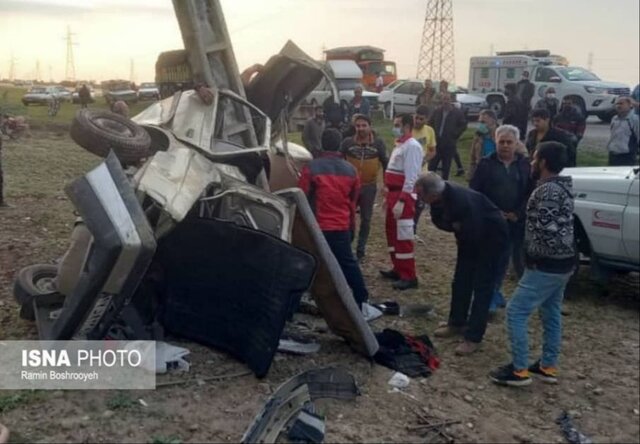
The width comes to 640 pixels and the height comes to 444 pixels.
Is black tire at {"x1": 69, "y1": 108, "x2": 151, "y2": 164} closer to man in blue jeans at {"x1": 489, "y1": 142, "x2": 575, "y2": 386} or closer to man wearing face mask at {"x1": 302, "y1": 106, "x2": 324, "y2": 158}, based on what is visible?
man in blue jeans at {"x1": 489, "y1": 142, "x2": 575, "y2": 386}

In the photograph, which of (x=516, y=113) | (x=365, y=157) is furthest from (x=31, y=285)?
(x=516, y=113)

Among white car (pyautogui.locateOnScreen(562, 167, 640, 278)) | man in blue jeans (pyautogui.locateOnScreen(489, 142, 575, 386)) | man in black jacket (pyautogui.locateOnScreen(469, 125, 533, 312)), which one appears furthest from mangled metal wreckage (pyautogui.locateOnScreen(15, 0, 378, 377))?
white car (pyautogui.locateOnScreen(562, 167, 640, 278))

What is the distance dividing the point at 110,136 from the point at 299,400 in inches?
113

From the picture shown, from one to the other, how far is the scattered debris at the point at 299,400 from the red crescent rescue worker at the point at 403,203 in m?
2.46

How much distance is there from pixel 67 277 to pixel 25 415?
1.27 meters

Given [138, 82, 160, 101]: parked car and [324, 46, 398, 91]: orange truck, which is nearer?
[324, 46, 398, 91]: orange truck

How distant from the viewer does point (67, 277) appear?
530cm

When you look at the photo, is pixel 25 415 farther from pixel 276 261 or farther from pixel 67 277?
pixel 276 261

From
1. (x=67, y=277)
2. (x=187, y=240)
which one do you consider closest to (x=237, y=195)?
(x=187, y=240)

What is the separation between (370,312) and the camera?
6.32 m

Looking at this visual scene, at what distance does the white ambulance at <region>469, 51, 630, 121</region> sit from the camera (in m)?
20.2

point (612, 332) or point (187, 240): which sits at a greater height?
point (187, 240)

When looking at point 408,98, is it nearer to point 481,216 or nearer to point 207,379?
point 481,216

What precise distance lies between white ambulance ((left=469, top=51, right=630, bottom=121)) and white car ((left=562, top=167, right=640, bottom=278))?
415 inches
